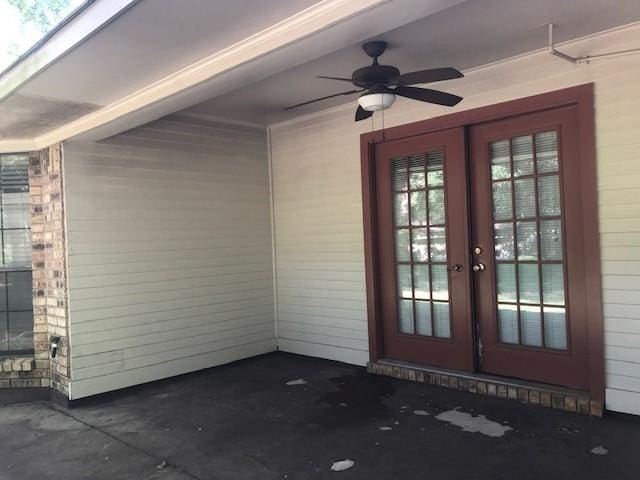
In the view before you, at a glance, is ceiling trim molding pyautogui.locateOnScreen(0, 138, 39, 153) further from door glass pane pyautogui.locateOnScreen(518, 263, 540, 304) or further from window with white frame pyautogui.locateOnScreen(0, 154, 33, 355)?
door glass pane pyautogui.locateOnScreen(518, 263, 540, 304)

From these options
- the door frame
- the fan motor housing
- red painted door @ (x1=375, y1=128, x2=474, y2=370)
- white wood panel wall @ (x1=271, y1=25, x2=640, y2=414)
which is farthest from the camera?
red painted door @ (x1=375, y1=128, x2=474, y2=370)

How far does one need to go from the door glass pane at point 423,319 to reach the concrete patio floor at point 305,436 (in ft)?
1.56

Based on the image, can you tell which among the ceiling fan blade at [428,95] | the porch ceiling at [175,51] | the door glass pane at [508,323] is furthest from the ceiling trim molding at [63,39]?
the door glass pane at [508,323]

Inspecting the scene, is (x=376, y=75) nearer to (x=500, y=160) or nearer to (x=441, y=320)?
(x=500, y=160)

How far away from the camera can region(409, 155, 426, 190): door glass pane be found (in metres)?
4.59

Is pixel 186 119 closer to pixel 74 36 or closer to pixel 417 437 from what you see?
pixel 74 36

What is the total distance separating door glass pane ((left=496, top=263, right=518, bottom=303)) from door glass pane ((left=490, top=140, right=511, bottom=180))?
702mm

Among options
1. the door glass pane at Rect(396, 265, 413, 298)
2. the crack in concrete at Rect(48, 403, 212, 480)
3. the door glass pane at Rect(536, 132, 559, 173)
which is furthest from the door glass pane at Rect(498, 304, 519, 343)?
the crack in concrete at Rect(48, 403, 212, 480)

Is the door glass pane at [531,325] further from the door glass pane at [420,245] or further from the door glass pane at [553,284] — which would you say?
the door glass pane at [420,245]

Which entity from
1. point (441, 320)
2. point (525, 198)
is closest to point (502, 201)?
point (525, 198)

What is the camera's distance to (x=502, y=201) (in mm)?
4129

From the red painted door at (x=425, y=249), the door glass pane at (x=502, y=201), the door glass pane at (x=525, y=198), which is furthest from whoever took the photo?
the red painted door at (x=425, y=249)

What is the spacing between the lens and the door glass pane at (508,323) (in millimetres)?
4098

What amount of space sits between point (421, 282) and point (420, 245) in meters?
0.33
